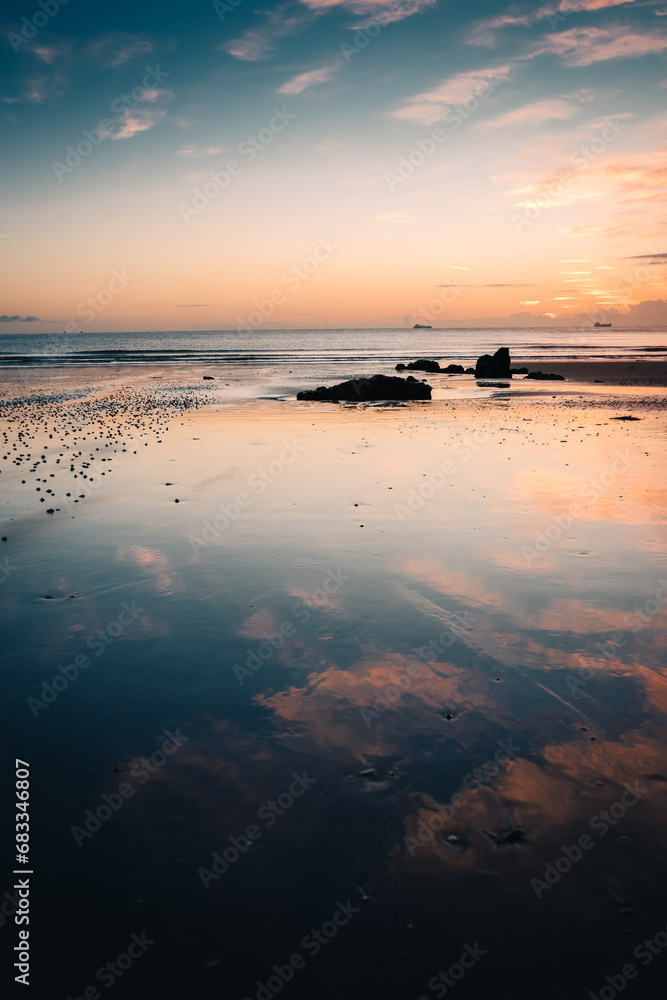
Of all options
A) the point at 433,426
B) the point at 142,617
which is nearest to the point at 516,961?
the point at 142,617

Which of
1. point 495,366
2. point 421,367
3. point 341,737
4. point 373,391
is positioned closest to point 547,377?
point 495,366

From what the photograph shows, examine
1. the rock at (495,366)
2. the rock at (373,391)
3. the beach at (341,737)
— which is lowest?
the beach at (341,737)

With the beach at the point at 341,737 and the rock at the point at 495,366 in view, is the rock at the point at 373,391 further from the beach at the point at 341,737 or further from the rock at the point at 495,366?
the beach at the point at 341,737

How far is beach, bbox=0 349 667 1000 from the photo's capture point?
3.37 m

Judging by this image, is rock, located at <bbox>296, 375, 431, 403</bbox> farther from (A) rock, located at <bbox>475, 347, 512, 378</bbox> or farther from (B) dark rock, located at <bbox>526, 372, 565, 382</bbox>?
(A) rock, located at <bbox>475, 347, 512, 378</bbox>

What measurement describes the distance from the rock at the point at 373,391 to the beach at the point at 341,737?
2236 cm

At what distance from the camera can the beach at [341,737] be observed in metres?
3.37

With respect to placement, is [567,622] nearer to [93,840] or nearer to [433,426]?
[93,840]

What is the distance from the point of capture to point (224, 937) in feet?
11.1

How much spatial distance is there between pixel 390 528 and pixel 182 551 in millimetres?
3604

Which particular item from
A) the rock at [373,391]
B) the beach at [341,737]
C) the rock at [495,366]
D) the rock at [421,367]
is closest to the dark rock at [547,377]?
the rock at [495,366]

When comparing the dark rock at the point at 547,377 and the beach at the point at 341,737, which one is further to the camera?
the dark rock at the point at 547,377

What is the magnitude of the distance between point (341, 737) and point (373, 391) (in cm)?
3081

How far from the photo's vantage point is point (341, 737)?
506cm
